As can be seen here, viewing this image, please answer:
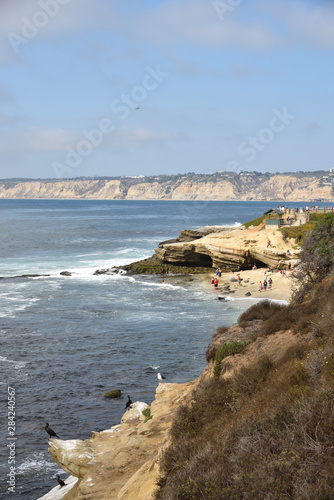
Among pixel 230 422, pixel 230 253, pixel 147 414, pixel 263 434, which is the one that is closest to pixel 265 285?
pixel 230 253

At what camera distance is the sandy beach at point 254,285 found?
39.1m

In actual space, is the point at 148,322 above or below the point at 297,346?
below

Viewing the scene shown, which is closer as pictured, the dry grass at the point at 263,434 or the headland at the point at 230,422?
the dry grass at the point at 263,434

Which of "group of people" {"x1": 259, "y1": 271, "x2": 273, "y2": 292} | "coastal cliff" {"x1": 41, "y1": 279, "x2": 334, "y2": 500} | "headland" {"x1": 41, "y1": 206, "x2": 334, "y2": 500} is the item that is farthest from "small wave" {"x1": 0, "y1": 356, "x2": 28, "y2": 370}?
"group of people" {"x1": 259, "y1": 271, "x2": 273, "y2": 292}

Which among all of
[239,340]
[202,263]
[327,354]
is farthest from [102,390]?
[202,263]

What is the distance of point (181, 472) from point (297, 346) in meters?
5.51

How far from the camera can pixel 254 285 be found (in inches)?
1705

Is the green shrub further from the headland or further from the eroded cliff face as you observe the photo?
the eroded cliff face

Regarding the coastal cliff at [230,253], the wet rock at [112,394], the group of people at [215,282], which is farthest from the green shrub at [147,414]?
the coastal cliff at [230,253]

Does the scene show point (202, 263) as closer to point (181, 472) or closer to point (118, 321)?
point (118, 321)

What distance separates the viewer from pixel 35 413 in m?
19.6

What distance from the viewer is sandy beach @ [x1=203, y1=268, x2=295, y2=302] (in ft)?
128

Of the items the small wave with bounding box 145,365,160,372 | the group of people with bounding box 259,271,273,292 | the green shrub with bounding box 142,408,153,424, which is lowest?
the small wave with bounding box 145,365,160,372

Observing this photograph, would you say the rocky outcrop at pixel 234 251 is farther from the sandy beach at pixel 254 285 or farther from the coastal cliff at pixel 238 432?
the coastal cliff at pixel 238 432
